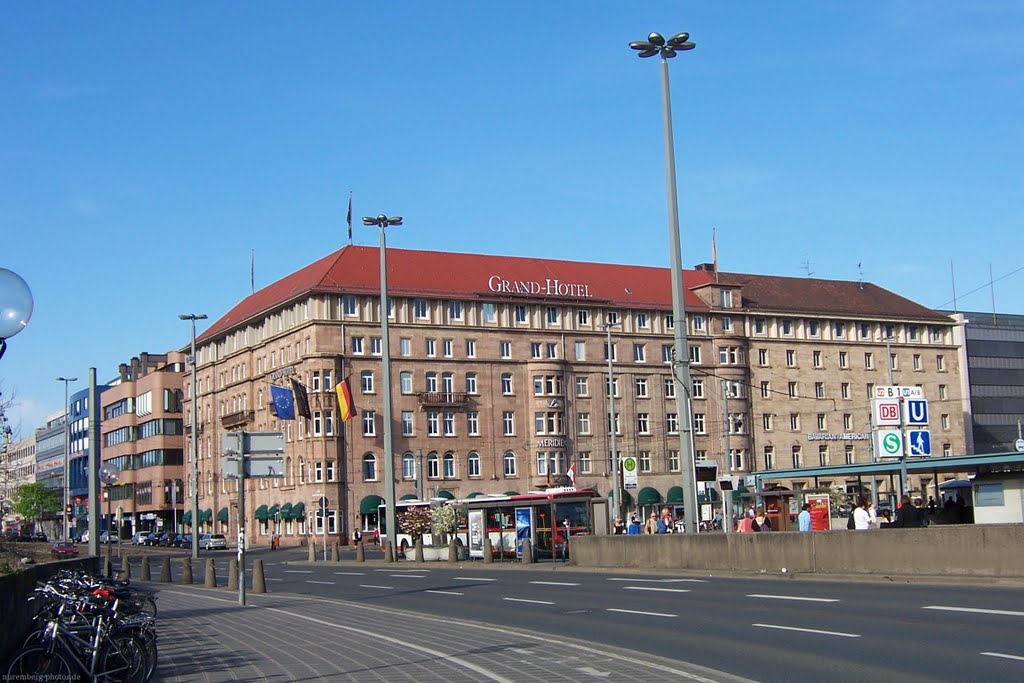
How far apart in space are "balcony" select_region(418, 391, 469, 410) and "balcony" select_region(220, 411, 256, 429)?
17.6 meters

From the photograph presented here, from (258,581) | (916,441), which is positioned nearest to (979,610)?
(916,441)

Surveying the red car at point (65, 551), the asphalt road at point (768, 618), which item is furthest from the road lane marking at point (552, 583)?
the red car at point (65, 551)

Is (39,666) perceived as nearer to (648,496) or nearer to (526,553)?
(526,553)

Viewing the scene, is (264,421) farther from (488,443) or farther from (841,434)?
(841,434)

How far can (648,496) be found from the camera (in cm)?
9881

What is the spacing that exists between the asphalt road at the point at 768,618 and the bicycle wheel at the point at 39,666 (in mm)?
7022

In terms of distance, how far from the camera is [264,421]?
99.6 meters

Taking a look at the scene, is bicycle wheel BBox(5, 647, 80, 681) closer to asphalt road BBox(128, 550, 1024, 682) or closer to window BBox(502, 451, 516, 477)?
asphalt road BBox(128, 550, 1024, 682)

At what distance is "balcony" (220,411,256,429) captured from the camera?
336ft

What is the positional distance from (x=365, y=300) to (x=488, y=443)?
48.0 ft

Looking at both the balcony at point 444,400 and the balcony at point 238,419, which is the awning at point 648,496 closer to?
the balcony at point 444,400

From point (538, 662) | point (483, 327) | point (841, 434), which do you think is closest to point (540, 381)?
point (483, 327)

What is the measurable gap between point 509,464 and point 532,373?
7.59 metres

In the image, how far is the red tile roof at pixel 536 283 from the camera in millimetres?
94938
